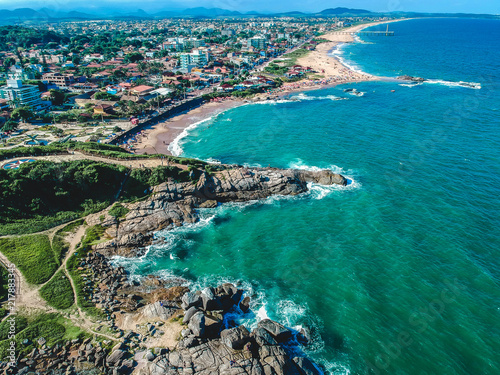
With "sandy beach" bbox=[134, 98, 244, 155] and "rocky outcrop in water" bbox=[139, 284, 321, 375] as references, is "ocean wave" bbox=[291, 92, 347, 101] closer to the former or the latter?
"sandy beach" bbox=[134, 98, 244, 155]

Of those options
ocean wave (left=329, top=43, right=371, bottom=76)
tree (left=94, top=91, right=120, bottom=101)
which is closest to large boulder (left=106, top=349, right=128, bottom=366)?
tree (left=94, top=91, right=120, bottom=101)

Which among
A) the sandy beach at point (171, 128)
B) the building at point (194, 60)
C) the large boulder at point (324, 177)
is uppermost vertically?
the building at point (194, 60)

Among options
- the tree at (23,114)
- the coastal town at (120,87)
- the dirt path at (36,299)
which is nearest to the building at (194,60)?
the coastal town at (120,87)

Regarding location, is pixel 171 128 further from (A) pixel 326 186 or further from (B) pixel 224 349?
(B) pixel 224 349

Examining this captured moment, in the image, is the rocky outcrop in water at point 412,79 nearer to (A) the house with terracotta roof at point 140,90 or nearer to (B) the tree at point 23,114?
(A) the house with terracotta roof at point 140,90

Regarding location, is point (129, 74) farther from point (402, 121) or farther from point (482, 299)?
point (482, 299)

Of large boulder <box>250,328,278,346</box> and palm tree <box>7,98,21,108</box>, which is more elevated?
palm tree <box>7,98,21,108</box>

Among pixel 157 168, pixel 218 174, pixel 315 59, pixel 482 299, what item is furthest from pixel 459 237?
pixel 315 59
